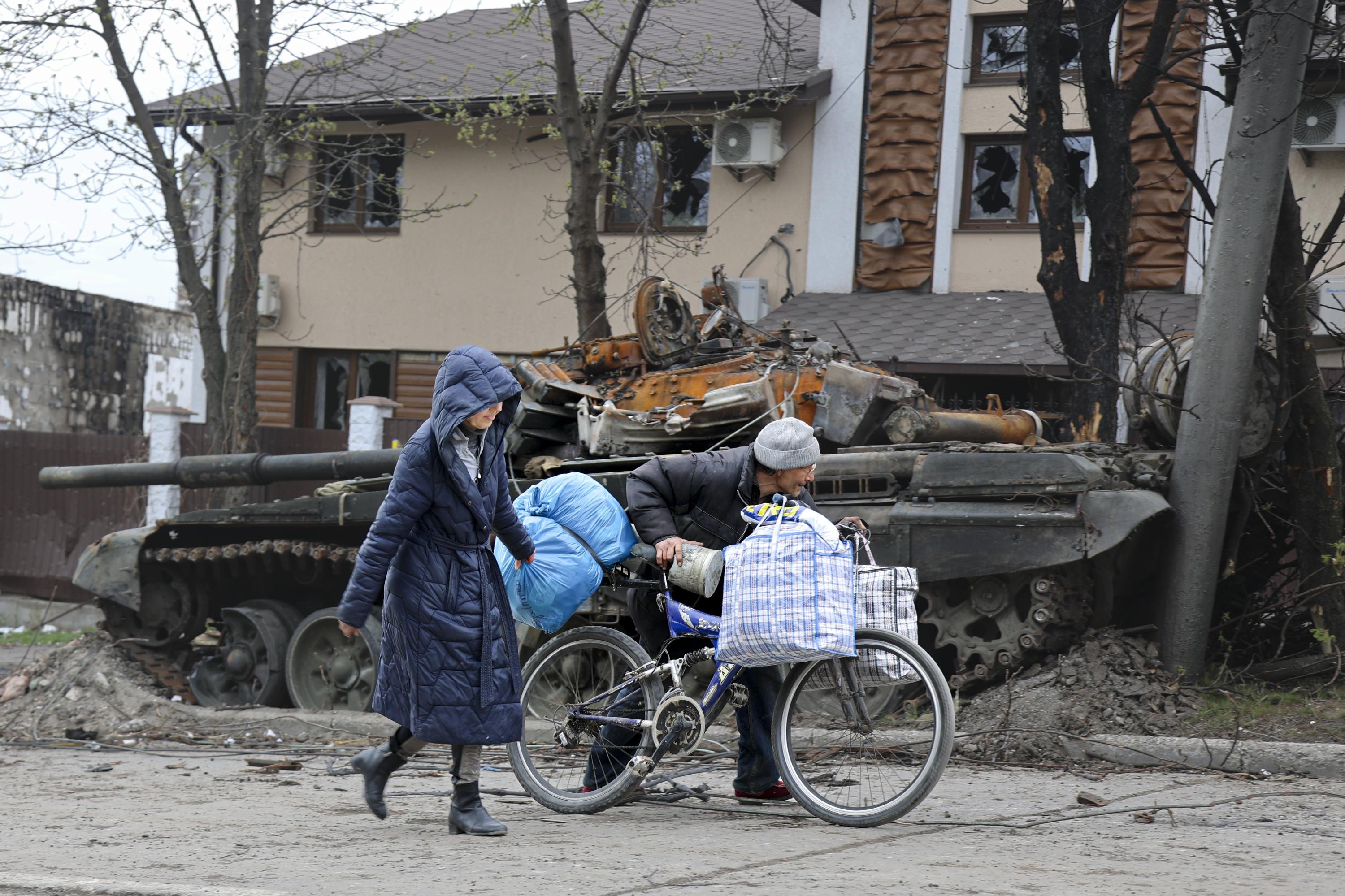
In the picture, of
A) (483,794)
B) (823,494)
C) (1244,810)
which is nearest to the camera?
(1244,810)

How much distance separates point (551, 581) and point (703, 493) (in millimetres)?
687

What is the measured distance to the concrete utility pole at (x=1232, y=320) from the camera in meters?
8.01

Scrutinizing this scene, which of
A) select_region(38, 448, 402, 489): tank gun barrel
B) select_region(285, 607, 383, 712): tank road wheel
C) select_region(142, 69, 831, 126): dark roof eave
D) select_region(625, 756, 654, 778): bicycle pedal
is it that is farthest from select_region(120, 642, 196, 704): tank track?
→ select_region(142, 69, 831, 126): dark roof eave

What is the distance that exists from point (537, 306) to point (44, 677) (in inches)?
372

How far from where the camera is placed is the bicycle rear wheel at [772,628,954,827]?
17.2 ft

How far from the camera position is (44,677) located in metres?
10.8

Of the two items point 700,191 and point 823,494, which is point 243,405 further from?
point 823,494

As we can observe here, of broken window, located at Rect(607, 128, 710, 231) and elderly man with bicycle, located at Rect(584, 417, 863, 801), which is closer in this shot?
elderly man with bicycle, located at Rect(584, 417, 863, 801)

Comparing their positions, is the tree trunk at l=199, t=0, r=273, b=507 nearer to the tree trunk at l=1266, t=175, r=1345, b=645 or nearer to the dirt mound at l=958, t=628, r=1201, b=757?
the dirt mound at l=958, t=628, r=1201, b=757

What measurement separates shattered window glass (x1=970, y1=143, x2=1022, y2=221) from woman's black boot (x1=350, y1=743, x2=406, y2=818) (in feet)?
42.7

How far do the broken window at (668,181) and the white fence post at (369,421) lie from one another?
4.13 metres

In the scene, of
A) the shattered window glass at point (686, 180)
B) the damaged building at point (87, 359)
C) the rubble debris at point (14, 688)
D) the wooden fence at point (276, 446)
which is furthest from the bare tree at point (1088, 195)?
the damaged building at point (87, 359)

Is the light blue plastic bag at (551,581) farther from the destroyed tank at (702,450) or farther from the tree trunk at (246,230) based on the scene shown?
the tree trunk at (246,230)

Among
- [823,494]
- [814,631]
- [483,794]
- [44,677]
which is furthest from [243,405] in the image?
[814,631]
